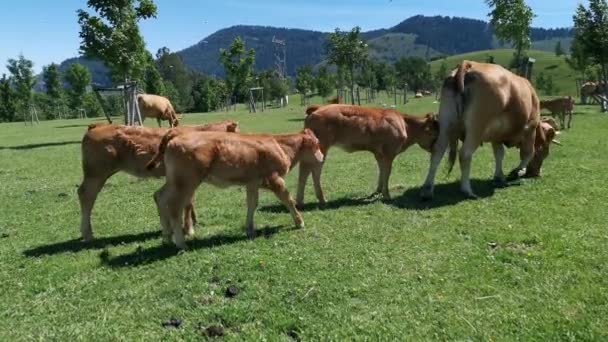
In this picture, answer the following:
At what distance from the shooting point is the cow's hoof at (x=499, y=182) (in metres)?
13.4

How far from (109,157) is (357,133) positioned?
5.14 metres

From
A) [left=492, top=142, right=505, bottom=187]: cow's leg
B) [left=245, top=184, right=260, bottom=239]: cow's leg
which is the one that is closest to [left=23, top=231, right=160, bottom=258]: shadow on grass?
[left=245, top=184, right=260, bottom=239]: cow's leg

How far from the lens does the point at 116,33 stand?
3045 cm

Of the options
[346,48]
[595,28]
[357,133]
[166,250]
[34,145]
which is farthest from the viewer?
[346,48]

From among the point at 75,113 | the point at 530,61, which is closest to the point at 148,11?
the point at 530,61

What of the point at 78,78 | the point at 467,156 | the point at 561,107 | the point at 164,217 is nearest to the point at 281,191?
the point at 164,217

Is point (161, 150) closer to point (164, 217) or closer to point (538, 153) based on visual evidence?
point (164, 217)

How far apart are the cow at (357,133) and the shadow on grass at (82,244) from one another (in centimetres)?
344

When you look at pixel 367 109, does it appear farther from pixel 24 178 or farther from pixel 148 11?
pixel 148 11

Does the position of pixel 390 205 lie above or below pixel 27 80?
below

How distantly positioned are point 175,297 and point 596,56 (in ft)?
131

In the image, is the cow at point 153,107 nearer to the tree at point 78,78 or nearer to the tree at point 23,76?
the tree at point 23,76

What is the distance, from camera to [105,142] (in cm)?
1021

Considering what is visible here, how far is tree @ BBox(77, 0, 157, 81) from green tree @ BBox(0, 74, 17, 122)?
5428 cm
